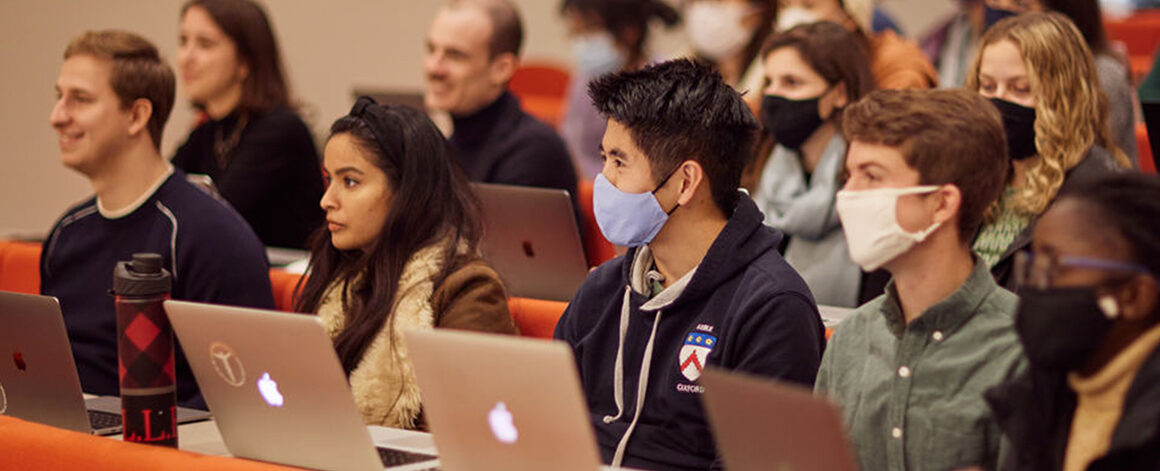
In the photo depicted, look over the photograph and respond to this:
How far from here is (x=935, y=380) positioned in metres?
2.04

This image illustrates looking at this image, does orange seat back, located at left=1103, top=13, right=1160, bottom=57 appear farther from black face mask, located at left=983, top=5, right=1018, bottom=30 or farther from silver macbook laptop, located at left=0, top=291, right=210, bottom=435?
silver macbook laptop, located at left=0, top=291, right=210, bottom=435

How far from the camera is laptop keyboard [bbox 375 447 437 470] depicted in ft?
7.02

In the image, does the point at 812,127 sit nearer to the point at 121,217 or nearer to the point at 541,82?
the point at 121,217

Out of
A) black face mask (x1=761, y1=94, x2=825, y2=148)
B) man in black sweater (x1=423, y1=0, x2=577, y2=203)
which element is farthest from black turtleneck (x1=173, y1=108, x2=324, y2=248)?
black face mask (x1=761, y1=94, x2=825, y2=148)

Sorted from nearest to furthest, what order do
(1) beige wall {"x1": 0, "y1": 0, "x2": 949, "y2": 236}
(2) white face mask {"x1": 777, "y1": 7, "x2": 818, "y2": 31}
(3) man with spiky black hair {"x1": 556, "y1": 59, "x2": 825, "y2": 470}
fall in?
(3) man with spiky black hair {"x1": 556, "y1": 59, "x2": 825, "y2": 470} < (2) white face mask {"x1": 777, "y1": 7, "x2": 818, "y2": 31} < (1) beige wall {"x1": 0, "y1": 0, "x2": 949, "y2": 236}

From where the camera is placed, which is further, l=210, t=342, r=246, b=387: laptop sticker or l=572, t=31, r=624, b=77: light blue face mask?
l=572, t=31, r=624, b=77: light blue face mask

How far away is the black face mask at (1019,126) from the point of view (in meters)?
3.11

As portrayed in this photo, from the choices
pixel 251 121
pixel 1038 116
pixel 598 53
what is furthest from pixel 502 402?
pixel 598 53

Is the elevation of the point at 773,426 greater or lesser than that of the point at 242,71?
greater

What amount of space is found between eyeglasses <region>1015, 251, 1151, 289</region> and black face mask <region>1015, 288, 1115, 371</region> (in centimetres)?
1

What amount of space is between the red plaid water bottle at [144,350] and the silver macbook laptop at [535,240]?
1.17 m

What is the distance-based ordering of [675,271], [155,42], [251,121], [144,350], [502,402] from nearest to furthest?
[502,402], [144,350], [675,271], [251,121], [155,42]

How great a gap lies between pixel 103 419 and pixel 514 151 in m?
2.07

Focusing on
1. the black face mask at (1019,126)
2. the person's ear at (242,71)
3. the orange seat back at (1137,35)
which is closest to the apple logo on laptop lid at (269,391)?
the black face mask at (1019,126)
